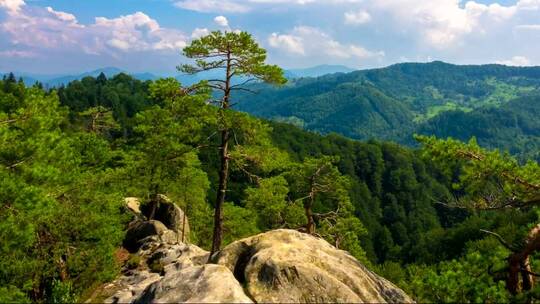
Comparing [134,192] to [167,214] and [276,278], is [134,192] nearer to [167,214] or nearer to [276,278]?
[167,214]

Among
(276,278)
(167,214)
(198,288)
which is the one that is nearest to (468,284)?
(276,278)

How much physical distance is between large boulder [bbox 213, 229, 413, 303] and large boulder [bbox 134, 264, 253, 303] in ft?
3.15

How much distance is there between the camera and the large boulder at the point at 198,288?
Answer: 482 inches

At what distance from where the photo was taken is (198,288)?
1279 centimetres

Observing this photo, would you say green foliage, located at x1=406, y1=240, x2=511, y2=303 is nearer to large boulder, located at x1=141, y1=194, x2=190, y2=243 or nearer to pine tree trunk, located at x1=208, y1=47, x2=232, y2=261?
pine tree trunk, located at x1=208, y1=47, x2=232, y2=261

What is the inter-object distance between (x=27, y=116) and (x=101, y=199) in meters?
6.96

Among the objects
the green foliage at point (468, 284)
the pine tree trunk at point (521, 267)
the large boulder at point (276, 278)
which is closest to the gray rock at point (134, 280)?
the large boulder at point (276, 278)

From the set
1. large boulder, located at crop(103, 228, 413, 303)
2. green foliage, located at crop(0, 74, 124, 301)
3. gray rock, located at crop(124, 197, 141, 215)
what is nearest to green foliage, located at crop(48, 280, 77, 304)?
green foliage, located at crop(0, 74, 124, 301)

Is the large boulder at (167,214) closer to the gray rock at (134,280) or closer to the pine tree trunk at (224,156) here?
the gray rock at (134,280)

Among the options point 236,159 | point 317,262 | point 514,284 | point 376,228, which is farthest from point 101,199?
point 376,228

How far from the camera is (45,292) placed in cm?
2547

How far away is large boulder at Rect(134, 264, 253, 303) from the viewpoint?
40.2 ft

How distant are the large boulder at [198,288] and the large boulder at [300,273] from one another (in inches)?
37.8

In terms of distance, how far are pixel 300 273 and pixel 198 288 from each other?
336cm
